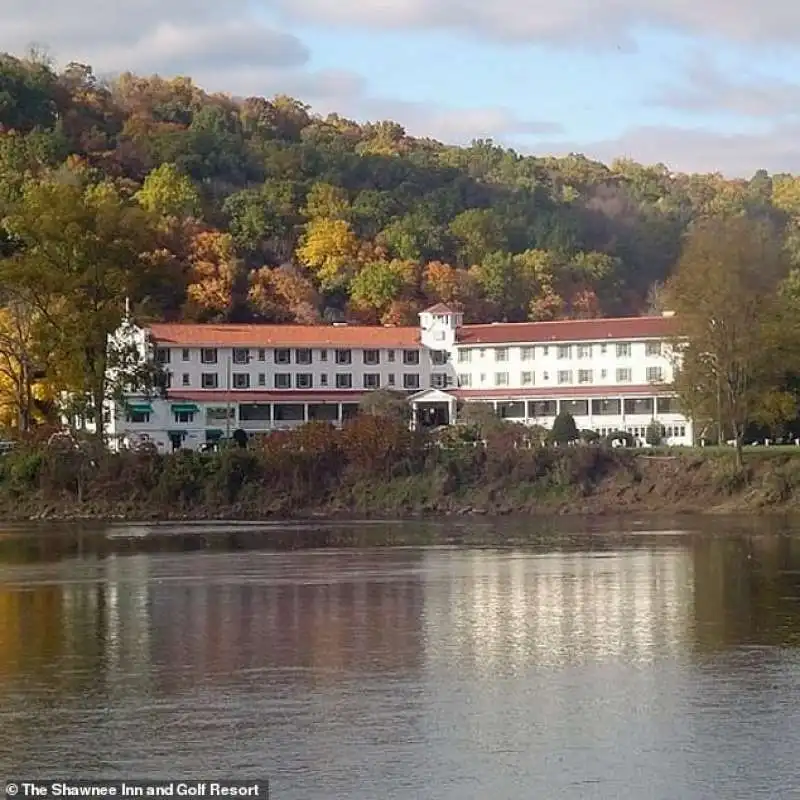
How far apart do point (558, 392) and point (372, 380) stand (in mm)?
11530

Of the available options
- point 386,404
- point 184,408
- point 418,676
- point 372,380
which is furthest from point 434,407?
point 418,676

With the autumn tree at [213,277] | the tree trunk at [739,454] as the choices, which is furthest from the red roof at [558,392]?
the tree trunk at [739,454]

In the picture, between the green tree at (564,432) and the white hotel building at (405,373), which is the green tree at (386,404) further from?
the green tree at (564,432)

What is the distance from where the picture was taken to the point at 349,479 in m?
69.0

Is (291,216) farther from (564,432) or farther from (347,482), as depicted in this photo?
(347,482)

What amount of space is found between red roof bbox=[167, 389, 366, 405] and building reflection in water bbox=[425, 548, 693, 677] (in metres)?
53.1

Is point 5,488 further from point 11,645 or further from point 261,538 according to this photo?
point 11,645

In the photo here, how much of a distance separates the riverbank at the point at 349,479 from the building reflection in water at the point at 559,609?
2410 centimetres

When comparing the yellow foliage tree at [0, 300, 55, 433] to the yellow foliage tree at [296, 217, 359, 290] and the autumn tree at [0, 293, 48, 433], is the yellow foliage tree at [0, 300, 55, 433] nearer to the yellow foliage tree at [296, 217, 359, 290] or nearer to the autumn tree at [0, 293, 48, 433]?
the autumn tree at [0, 293, 48, 433]

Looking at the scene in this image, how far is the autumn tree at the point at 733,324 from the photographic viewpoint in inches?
2581

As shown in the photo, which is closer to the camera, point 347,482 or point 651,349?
point 347,482

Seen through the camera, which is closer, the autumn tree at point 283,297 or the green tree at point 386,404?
the green tree at point 386,404

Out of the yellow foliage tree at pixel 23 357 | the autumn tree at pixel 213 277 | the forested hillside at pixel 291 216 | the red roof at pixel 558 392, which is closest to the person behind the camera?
the yellow foliage tree at pixel 23 357

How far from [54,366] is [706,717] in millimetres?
53425
